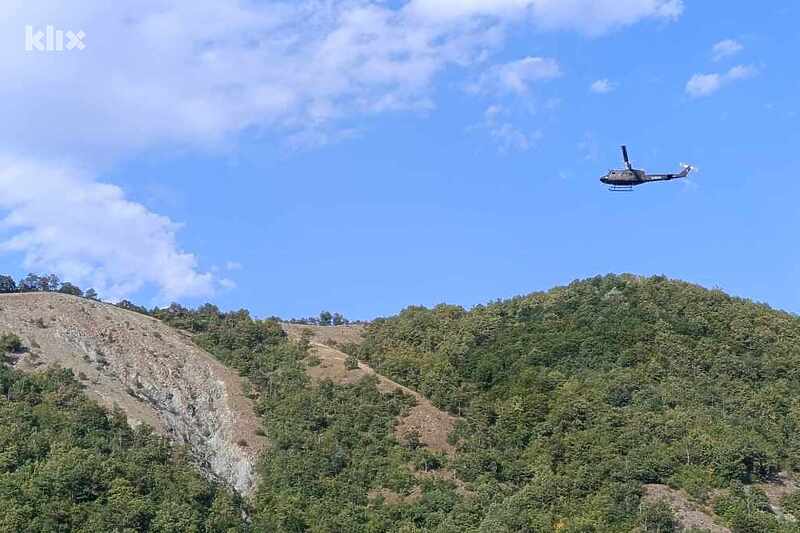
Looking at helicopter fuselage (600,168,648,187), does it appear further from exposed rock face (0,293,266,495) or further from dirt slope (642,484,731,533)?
exposed rock face (0,293,266,495)

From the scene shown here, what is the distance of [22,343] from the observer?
8638 centimetres

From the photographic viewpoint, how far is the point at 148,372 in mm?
90438

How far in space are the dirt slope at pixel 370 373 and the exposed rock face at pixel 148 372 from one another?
29.8 feet

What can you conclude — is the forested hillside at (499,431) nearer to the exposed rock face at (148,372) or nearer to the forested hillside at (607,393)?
the forested hillside at (607,393)

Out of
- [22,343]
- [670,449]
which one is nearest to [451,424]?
[670,449]

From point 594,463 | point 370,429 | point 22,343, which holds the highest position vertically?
point 22,343

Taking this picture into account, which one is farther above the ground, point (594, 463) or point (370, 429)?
point (370, 429)

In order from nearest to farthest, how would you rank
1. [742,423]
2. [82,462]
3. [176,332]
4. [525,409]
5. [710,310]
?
[82,462] < [742,423] < [525,409] < [710,310] < [176,332]

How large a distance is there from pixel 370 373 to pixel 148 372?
70.5 feet

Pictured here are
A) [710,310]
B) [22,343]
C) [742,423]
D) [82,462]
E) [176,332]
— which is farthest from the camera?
[176,332]

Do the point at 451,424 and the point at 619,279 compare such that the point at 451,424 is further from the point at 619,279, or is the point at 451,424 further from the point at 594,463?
the point at 619,279

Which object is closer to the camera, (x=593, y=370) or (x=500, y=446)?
(x=500, y=446)

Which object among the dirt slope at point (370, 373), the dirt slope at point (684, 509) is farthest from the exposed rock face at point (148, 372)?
the dirt slope at point (684, 509)

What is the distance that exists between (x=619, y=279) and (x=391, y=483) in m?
40.2
